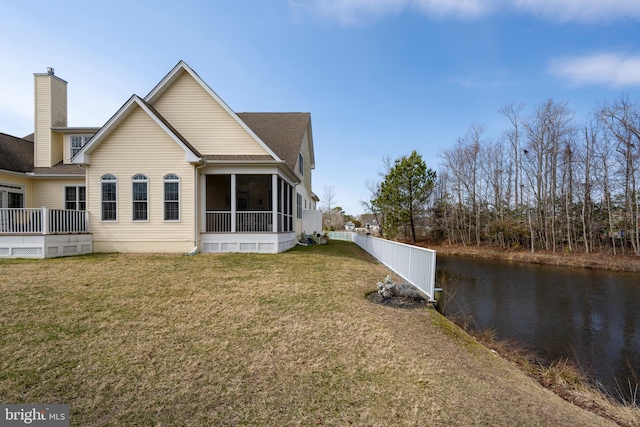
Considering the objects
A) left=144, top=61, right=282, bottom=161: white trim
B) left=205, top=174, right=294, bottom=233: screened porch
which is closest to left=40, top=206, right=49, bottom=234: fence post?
left=205, top=174, right=294, bottom=233: screened porch

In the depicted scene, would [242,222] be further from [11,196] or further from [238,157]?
[11,196]

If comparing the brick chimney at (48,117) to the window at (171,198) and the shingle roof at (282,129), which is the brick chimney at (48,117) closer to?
the window at (171,198)

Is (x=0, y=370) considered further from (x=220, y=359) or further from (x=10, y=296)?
(x=10, y=296)

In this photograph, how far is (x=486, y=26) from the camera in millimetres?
12688

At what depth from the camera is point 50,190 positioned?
14.8 metres

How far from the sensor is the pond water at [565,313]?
279 inches

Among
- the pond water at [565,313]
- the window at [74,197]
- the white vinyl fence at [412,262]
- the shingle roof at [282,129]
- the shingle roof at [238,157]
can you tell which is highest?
the shingle roof at [282,129]

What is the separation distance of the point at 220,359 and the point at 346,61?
15620mm

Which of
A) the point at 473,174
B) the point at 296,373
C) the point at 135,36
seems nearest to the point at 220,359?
Result: the point at 296,373

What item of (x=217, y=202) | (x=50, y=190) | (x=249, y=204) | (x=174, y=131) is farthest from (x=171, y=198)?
(x=50, y=190)

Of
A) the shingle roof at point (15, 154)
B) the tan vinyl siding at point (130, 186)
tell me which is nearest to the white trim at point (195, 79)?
the tan vinyl siding at point (130, 186)

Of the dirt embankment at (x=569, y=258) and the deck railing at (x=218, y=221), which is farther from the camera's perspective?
the dirt embankment at (x=569, y=258)

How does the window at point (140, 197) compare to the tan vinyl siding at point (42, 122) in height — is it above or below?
below
